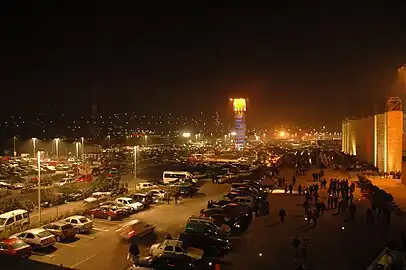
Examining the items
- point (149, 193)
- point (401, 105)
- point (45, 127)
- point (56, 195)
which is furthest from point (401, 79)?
point (45, 127)

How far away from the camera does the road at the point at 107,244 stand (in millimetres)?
10609

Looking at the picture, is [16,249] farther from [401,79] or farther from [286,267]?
[401,79]

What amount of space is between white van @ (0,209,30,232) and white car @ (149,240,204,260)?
5874 millimetres

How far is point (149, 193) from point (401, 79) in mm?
20193

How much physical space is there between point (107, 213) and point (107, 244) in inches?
146

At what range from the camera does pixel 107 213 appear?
1596cm

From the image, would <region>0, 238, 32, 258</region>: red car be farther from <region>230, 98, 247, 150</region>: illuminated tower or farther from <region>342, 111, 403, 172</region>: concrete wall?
<region>230, 98, 247, 150</region>: illuminated tower

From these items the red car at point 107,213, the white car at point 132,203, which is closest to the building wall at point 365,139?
the white car at point 132,203

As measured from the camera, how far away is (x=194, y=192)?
75.5 ft

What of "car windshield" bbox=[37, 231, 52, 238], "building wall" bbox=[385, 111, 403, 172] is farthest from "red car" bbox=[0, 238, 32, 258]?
"building wall" bbox=[385, 111, 403, 172]

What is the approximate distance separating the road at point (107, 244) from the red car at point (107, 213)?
0.32 metres

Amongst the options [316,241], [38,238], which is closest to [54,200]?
[38,238]

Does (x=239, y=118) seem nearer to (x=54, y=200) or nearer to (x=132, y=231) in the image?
(x=54, y=200)

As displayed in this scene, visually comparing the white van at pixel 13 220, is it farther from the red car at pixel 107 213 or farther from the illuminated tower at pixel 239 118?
the illuminated tower at pixel 239 118
